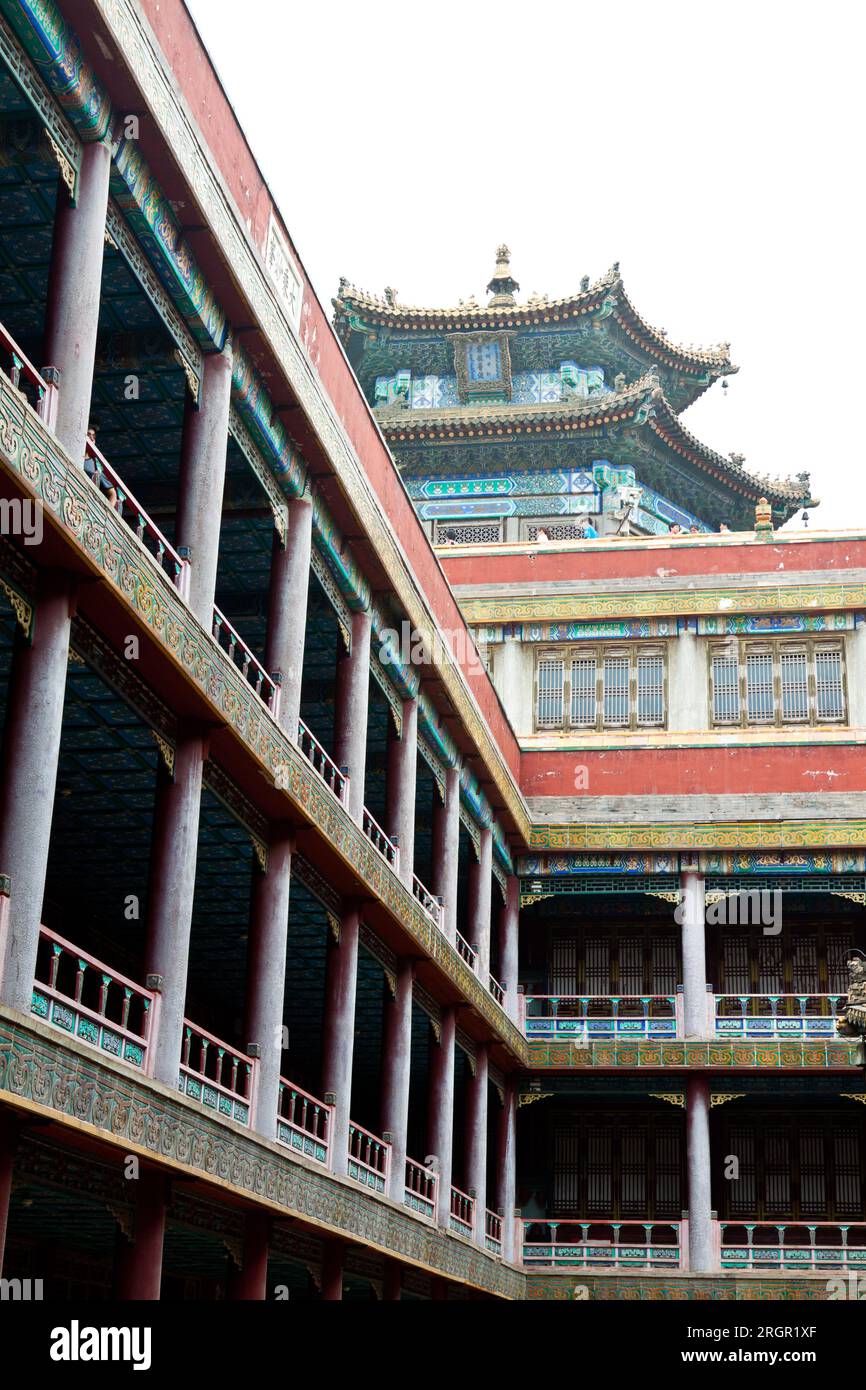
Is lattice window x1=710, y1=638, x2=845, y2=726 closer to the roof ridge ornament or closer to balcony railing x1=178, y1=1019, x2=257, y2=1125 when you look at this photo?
the roof ridge ornament

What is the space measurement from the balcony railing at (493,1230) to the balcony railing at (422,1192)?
187cm

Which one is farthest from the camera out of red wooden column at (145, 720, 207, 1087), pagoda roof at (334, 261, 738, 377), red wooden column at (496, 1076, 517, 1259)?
pagoda roof at (334, 261, 738, 377)

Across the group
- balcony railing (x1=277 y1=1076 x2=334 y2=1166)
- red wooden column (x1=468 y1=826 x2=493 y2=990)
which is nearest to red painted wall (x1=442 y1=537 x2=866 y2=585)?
red wooden column (x1=468 y1=826 x2=493 y2=990)

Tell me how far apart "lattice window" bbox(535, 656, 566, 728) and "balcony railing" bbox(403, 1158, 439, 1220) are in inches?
368

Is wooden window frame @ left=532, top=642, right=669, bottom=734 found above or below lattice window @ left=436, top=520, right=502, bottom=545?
below

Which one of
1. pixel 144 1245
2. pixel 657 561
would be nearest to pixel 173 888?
pixel 144 1245

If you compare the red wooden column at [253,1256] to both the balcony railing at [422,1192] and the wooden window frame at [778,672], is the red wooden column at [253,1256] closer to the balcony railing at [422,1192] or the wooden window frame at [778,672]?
the balcony railing at [422,1192]

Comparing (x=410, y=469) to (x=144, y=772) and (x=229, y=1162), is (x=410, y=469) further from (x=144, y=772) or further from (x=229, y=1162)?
(x=229, y=1162)

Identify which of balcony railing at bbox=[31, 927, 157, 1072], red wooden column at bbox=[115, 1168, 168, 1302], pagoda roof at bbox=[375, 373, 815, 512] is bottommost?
red wooden column at bbox=[115, 1168, 168, 1302]

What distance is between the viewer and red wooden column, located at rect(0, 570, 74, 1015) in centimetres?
988

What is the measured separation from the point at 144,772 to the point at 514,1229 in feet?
41.8

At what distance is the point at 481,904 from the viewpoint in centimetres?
2480

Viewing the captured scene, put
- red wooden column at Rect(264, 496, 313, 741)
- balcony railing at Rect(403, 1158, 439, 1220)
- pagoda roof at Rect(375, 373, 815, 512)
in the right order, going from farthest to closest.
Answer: pagoda roof at Rect(375, 373, 815, 512)
balcony railing at Rect(403, 1158, 439, 1220)
red wooden column at Rect(264, 496, 313, 741)

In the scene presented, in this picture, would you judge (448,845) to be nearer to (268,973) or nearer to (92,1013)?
(268,973)
